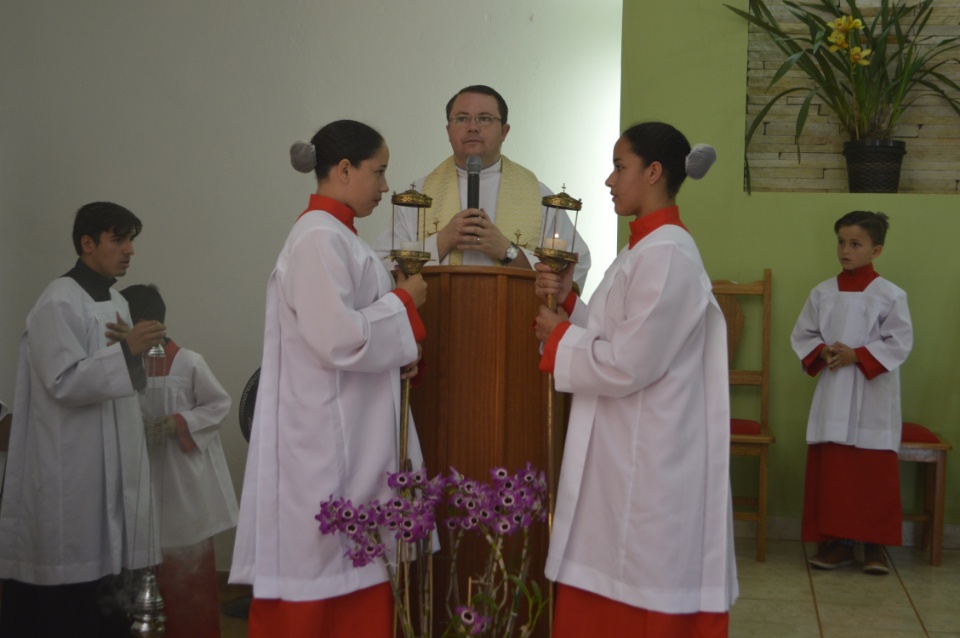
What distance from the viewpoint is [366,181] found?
2.95m

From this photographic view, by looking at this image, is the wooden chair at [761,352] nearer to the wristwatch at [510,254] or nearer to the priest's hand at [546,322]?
the wristwatch at [510,254]

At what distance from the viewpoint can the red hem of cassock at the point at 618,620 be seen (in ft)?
9.25

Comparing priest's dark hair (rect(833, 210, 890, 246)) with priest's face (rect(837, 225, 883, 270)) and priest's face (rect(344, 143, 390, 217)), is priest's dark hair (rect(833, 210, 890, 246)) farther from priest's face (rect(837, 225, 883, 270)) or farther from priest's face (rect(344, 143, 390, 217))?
priest's face (rect(344, 143, 390, 217))

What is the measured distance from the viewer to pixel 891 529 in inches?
204

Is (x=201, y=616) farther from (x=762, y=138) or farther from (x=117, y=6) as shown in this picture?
(x=762, y=138)

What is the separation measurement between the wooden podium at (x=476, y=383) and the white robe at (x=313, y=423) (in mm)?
177

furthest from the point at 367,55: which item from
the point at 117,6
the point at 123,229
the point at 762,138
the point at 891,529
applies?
the point at 891,529

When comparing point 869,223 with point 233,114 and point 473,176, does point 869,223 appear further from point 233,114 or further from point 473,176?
point 233,114

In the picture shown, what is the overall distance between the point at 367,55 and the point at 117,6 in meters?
1.53

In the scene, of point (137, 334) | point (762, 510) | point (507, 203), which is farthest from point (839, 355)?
point (137, 334)

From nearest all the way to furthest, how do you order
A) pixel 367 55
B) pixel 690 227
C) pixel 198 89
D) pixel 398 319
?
pixel 398 319 → pixel 198 89 → pixel 367 55 → pixel 690 227

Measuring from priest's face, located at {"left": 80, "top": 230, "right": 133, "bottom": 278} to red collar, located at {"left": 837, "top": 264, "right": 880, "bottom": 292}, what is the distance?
3.51 metres

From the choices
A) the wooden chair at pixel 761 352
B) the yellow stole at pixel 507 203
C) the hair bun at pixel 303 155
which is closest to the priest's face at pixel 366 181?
the hair bun at pixel 303 155

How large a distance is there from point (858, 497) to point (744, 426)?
65cm
